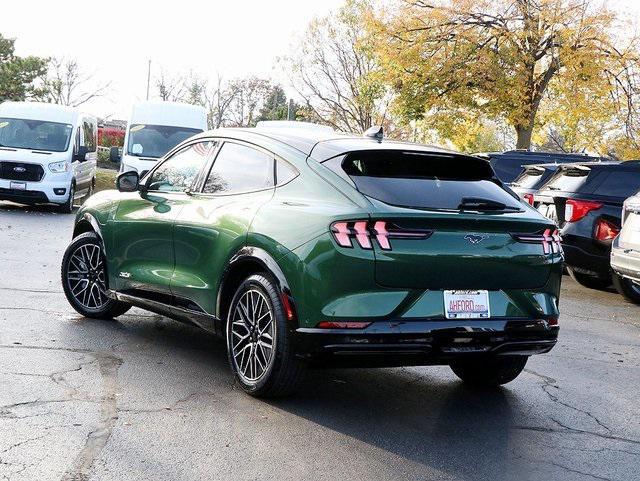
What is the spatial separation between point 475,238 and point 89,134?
20.4m

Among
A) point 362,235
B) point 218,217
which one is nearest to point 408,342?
point 362,235

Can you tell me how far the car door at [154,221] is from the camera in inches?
275

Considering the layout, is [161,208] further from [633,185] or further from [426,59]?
[426,59]

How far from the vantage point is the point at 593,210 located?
1260 cm

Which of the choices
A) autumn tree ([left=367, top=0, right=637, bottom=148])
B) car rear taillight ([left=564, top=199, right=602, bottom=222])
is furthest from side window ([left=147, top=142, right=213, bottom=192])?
autumn tree ([left=367, top=0, right=637, bottom=148])

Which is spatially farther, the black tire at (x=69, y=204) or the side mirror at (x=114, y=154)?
the black tire at (x=69, y=204)

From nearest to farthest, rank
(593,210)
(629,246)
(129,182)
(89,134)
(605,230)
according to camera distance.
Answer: (129,182) < (629,246) < (605,230) < (593,210) < (89,134)

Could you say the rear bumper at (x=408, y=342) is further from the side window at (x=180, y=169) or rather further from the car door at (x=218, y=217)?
the side window at (x=180, y=169)

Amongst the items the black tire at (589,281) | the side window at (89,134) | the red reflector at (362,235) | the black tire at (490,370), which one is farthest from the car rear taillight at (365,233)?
the side window at (89,134)

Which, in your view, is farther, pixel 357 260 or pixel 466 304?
pixel 466 304

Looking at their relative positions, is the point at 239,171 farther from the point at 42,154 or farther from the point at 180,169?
the point at 42,154

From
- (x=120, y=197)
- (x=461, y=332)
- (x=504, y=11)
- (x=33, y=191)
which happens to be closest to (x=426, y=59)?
(x=504, y=11)

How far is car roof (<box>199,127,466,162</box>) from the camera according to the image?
19.4ft

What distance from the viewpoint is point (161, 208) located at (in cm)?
717
